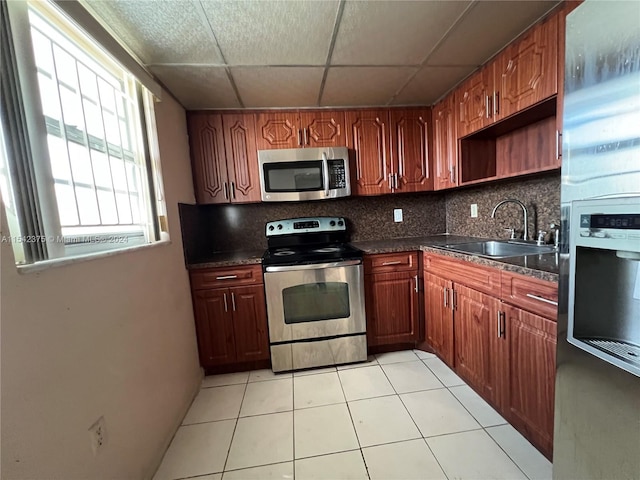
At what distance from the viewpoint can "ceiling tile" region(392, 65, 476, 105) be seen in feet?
5.86

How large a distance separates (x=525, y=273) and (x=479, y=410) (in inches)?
35.1

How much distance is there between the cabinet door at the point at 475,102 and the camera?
1.69 m

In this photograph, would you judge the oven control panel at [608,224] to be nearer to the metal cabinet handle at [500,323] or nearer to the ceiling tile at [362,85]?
the metal cabinet handle at [500,323]

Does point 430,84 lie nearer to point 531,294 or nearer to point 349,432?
point 531,294

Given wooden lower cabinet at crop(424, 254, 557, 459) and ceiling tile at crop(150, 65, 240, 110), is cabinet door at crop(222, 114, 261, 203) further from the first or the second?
wooden lower cabinet at crop(424, 254, 557, 459)

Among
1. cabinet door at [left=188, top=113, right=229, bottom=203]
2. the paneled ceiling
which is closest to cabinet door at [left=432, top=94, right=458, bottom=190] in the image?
the paneled ceiling

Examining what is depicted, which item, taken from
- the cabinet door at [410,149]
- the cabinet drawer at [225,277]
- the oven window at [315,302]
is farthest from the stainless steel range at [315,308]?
the cabinet door at [410,149]

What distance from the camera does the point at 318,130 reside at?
2281mm

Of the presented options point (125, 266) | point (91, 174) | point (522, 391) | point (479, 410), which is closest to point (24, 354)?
point (125, 266)

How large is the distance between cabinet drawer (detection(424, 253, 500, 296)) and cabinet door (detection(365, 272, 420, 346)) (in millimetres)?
220

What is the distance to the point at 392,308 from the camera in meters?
2.15

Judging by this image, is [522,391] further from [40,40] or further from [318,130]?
[40,40]

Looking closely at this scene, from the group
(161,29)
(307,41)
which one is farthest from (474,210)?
(161,29)

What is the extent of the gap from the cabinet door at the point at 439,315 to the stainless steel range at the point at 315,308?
1.68 feet
